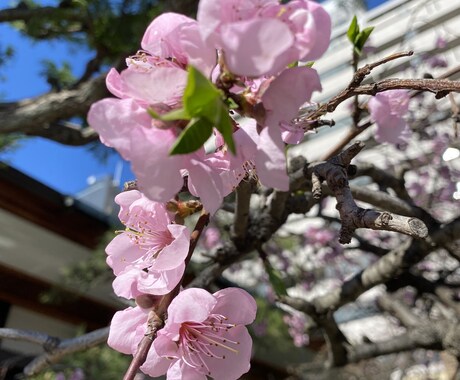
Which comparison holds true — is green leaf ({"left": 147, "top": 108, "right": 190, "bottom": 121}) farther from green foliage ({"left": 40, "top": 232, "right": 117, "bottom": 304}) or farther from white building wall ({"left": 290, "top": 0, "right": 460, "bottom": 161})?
white building wall ({"left": 290, "top": 0, "right": 460, "bottom": 161})

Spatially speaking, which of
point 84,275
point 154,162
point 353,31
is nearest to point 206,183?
point 154,162

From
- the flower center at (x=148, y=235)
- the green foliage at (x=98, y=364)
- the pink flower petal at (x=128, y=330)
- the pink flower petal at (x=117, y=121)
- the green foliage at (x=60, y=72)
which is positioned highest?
the pink flower petal at (x=117, y=121)

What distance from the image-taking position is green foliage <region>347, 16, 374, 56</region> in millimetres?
874

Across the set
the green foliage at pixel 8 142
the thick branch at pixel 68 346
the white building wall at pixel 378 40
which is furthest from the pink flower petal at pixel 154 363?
the white building wall at pixel 378 40

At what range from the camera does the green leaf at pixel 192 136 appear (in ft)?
1.12

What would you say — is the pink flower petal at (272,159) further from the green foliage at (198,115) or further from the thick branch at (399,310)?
the thick branch at (399,310)

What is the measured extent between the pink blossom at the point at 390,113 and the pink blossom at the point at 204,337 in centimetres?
56

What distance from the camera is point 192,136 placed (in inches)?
13.6

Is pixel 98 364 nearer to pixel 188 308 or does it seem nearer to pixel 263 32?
pixel 188 308

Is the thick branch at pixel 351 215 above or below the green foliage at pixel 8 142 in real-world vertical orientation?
above

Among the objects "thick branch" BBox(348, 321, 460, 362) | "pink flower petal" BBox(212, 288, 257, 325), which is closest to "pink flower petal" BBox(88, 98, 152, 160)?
"pink flower petal" BBox(212, 288, 257, 325)

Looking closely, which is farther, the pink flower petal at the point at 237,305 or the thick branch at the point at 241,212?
the thick branch at the point at 241,212

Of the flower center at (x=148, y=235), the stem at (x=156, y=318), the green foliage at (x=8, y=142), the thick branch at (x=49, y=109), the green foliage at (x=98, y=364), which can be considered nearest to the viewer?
the stem at (x=156, y=318)

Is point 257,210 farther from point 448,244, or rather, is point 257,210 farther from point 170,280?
point 170,280
